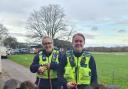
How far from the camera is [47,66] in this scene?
7.23m

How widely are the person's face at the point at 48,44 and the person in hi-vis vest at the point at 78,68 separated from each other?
0.76m

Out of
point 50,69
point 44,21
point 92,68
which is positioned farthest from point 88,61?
point 44,21

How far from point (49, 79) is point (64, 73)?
3.23ft

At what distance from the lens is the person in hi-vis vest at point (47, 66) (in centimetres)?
723

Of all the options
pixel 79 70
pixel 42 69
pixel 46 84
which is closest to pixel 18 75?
pixel 46 84

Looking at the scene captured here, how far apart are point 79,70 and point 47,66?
1030 mm

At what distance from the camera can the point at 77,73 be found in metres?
6.34

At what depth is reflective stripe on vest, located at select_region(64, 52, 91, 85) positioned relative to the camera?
6320 millimetres

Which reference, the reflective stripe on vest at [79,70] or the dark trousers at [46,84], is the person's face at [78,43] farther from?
the dark trousers at [46,84]

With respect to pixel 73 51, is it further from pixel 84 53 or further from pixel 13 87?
pixel 13 87

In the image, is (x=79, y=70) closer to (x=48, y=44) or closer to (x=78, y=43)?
(x=78, y=43)

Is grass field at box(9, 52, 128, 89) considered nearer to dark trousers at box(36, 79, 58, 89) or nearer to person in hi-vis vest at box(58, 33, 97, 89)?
dark trousers at box(36, 79, 58, 89)

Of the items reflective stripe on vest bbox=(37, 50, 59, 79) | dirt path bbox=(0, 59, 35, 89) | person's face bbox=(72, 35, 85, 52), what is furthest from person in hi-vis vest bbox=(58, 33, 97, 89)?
dirt path bbox=(0, 59, 35, 89)

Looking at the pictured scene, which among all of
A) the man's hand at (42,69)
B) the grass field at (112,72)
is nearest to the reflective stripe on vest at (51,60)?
the man's hand at (42,69)
